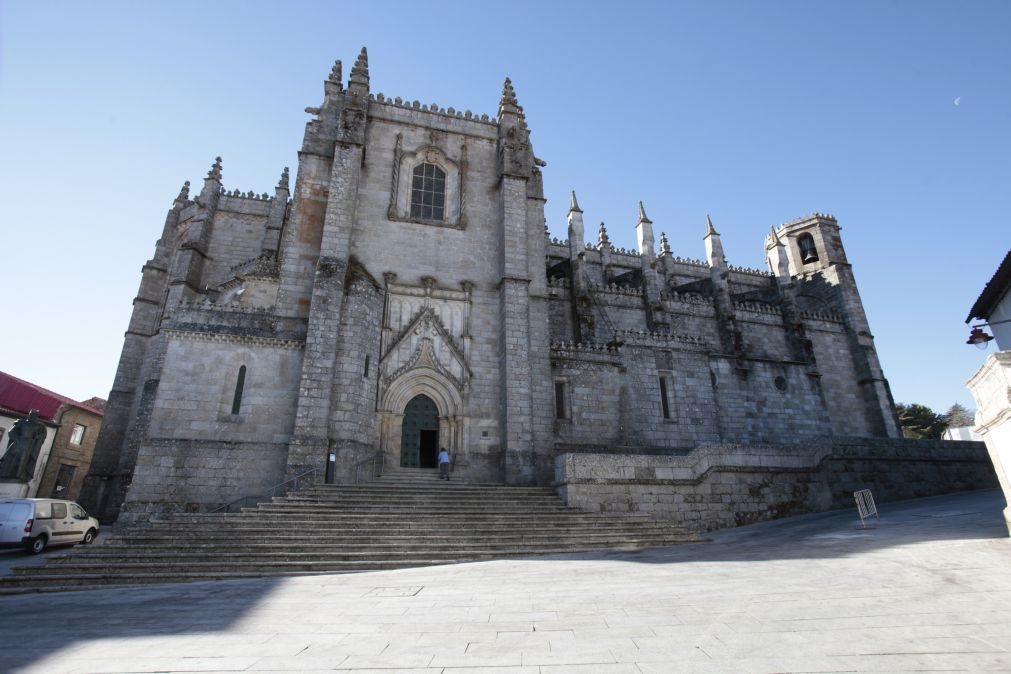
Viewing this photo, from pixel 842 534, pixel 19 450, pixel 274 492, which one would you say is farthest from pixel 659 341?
pixel 19 450

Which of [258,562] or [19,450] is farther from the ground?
[19,450]

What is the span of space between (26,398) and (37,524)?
16.1 metres

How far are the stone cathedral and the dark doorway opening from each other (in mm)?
48

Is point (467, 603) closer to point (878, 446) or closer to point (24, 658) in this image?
point (24, 658)

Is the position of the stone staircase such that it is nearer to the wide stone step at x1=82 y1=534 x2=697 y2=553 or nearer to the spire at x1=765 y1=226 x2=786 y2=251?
the wide stone step at x1=82 y1=534 x2=697 y2=553

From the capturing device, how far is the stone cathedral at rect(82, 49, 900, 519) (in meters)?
15.3

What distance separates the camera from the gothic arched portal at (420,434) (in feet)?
56.9

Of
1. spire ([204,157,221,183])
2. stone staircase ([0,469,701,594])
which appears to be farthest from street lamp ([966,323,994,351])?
spire ([204,157,221,183])

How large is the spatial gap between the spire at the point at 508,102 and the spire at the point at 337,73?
688cm

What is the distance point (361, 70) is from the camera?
20.9m

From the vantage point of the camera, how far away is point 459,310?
63.3 feet

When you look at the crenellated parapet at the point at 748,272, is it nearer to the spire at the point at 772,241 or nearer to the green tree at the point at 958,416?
the spire at the point at 772,241

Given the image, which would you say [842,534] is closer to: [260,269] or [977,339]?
[977,339]

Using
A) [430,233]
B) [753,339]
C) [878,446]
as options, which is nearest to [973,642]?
[878,446]
